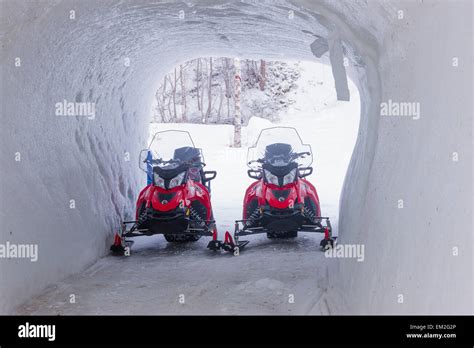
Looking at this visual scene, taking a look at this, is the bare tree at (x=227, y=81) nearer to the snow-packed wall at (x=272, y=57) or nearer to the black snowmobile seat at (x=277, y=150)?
the snow-packed wall at (x=272, y=57)

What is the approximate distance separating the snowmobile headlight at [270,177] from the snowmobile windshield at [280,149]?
1.05 feet

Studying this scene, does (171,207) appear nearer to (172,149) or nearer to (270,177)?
(270,177)

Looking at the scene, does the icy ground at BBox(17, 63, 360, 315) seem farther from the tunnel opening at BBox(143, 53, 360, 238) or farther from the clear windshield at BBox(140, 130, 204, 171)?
the tunnel opening at BBox(143, 53, 360, 238)

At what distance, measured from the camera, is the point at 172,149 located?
786cm

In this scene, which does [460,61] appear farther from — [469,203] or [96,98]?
[96,98]

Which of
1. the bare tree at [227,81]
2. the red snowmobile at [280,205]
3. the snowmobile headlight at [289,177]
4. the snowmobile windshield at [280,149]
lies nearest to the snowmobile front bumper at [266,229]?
the red snowmobile at [280,205]

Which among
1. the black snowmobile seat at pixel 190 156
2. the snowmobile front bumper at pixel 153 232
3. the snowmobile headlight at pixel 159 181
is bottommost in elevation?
the snowmobile front bumper at pixel 153 232

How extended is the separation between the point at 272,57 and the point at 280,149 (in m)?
1.73

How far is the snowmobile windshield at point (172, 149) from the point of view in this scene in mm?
7410

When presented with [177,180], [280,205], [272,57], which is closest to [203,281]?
[280,205]

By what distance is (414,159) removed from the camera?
112 inches

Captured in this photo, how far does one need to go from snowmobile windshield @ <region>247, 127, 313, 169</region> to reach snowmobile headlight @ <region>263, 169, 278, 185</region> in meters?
0.32

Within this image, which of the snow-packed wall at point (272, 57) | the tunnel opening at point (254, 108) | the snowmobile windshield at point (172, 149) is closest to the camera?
the snow-packed wall at point (272, 57)

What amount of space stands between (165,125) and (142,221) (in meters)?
16.5
